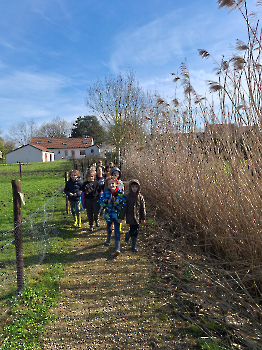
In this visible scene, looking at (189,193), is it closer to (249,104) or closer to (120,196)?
(120,196)

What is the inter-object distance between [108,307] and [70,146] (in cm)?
5208

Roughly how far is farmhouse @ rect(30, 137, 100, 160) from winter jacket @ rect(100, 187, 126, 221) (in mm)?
45813

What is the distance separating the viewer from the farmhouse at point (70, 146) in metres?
50.3

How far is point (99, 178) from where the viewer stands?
21.8 feet

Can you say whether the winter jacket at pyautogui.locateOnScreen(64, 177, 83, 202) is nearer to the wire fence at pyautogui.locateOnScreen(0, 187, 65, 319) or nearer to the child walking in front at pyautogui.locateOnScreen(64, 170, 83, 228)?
the child walking in front at pyautogui.locateOnScreen(64, 170, 83, 228)

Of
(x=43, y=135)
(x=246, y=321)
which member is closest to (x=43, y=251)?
(x=246, y=321)

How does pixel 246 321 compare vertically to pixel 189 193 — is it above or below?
below

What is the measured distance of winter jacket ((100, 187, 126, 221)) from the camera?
179 inches

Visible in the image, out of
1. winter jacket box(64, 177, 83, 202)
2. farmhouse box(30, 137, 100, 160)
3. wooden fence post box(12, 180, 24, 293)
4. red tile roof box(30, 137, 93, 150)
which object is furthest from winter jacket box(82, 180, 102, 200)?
red tile roof box(30, 137, 93, 150)

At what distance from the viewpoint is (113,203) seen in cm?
456

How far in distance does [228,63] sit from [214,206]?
2.06 meters

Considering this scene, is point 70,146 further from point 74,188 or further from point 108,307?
point 108,307

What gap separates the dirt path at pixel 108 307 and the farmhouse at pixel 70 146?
46.6m

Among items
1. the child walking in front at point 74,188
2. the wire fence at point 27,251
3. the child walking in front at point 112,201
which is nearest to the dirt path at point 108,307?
the wire fence at point 27,251
